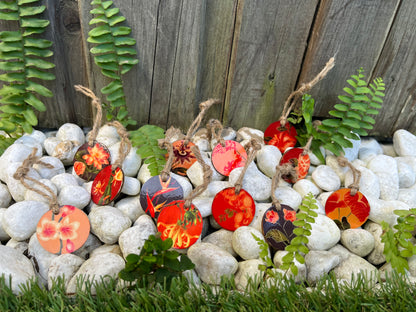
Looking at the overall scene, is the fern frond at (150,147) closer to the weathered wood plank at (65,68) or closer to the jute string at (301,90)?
the weathered wood plank at (65,68)

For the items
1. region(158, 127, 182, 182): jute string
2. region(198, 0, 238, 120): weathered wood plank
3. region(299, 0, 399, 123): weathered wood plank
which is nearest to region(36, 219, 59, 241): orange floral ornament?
region(158, 127, 182, 182): jute string

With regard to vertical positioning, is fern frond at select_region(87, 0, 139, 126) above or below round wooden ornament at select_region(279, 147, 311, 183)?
above

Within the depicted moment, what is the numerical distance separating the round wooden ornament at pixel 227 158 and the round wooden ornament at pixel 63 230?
Answer: 2.92 ft

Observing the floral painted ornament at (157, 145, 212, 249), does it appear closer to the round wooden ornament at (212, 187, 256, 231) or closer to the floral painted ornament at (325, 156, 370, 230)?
the round wooden ornament at (212, 187, 256, 231)

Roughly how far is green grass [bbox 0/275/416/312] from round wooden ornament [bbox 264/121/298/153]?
1237mm

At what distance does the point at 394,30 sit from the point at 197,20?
4.38 ft

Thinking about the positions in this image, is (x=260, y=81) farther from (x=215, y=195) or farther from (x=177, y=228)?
(x=177, y=228)

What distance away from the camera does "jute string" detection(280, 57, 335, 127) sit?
2.29 m

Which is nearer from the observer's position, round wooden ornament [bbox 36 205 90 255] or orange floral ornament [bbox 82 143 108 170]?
round wooden ornament [bbox 36 205 90 255]

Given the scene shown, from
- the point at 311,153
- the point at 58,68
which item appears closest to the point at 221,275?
the point at 311,153

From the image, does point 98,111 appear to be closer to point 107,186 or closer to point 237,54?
point 107,186

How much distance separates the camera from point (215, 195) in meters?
2.07

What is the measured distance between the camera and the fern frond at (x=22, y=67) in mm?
2158

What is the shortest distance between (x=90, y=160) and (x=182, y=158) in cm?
61
